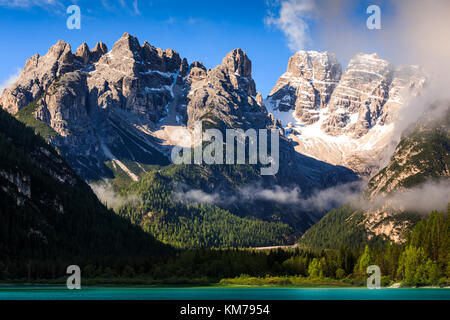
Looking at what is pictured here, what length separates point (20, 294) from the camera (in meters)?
175
